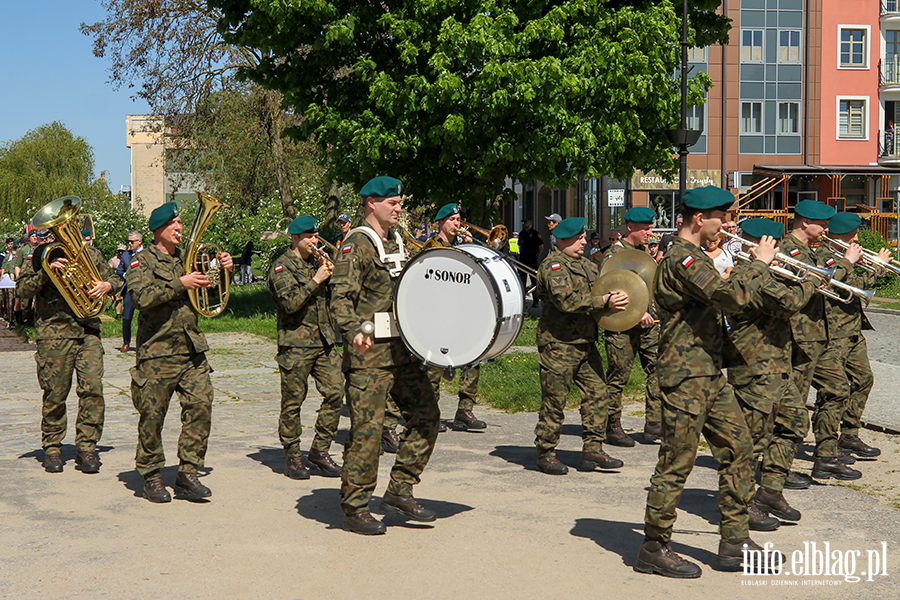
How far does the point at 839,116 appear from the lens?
41875 mm

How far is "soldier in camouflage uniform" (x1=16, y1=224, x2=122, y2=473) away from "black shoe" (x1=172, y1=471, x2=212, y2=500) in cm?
130

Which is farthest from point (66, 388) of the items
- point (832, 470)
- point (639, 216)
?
point (832, 470)

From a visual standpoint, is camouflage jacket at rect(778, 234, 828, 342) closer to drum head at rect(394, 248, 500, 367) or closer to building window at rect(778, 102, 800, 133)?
drum head at rect(394, 248, 500, 367)

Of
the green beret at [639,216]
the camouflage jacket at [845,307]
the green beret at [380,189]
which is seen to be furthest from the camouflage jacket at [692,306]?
the green beret at [639,216]

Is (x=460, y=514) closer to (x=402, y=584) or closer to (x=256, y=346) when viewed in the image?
(x=402, y=584)

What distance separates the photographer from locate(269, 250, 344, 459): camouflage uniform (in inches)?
310

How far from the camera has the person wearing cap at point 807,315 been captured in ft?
24.3

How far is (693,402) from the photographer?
5.52 meters

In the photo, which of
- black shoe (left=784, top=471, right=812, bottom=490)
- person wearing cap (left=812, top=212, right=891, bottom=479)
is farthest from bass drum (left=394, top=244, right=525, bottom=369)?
person wearing cap (left=812, top=212, right=891, bottom=479)

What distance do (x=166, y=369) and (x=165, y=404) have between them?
0.89 ft

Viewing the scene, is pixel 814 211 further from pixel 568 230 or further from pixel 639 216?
pixel 639 216

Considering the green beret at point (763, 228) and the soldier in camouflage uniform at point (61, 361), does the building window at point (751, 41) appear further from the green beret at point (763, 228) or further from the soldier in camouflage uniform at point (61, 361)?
the soldier in camouflage uniform at point (61, 361)

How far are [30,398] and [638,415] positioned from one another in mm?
7445

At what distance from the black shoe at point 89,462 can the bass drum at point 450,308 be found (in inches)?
132
